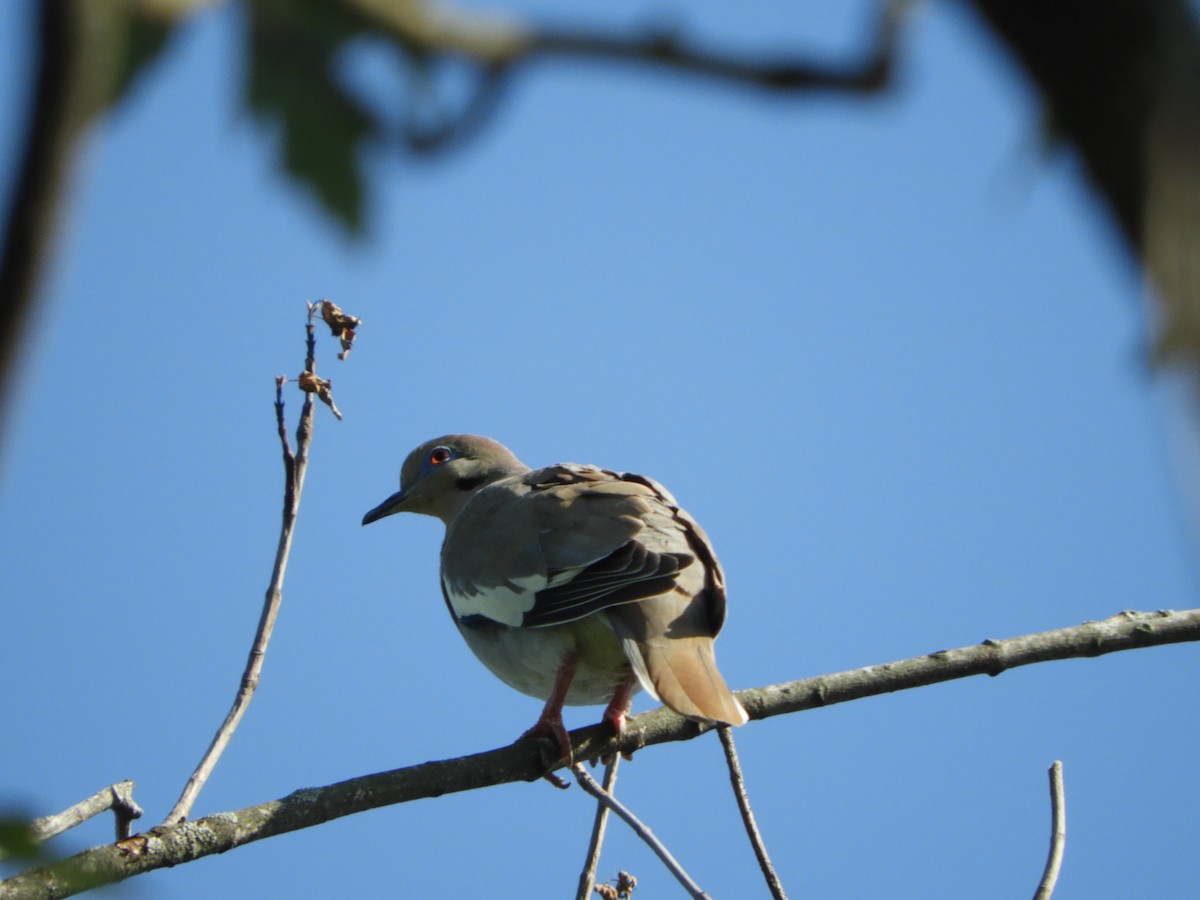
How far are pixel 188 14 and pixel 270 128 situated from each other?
11cm

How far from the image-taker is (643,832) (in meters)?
3.21

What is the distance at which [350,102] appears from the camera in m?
1.06

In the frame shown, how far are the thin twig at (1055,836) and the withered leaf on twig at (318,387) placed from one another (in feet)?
8.44

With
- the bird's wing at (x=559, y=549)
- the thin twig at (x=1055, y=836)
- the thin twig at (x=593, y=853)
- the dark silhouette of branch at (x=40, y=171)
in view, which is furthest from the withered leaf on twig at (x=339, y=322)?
the dark silhouette of branch at (x=40, y=171)

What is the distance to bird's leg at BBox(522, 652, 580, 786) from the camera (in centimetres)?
417

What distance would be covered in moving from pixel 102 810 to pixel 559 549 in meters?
2.14

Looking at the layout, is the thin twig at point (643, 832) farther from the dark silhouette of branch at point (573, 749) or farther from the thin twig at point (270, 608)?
the thin twig at point (270, 608)

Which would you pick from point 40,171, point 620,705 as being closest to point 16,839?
point 40,171

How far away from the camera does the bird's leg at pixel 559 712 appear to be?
4.17 metres

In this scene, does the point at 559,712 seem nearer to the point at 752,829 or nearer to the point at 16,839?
the point at 752,829

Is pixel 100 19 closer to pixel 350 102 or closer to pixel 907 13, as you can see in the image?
pixel 350 102

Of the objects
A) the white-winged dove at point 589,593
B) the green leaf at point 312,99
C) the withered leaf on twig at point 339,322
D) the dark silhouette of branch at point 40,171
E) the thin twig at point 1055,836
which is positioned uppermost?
the withered leaf on twig at point 339,322

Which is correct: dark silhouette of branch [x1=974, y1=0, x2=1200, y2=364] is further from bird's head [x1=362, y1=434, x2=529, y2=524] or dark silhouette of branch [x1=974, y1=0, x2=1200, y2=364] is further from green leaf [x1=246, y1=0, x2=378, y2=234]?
bird's head [x1=362, y1=434, x2=529, y2=524]

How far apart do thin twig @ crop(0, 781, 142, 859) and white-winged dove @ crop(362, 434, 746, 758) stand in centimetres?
150
